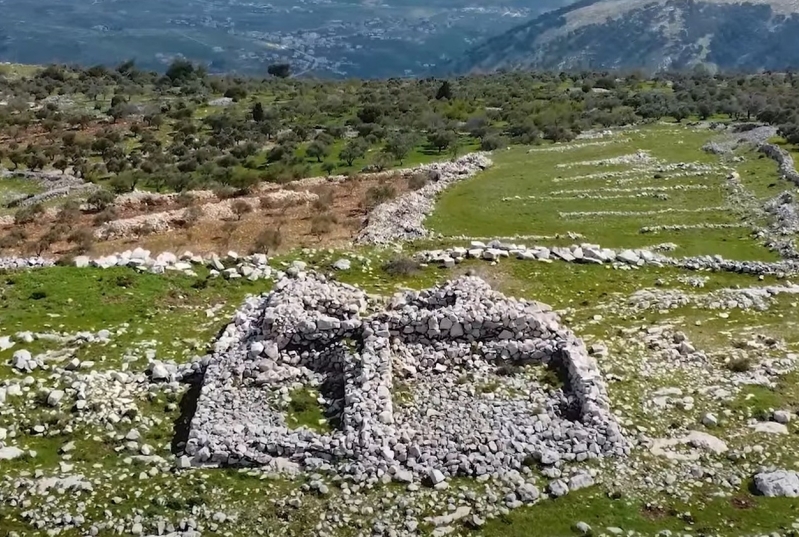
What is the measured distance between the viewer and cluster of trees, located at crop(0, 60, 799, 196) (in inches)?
2105

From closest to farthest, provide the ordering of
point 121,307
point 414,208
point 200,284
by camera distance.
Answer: point 121,307 < point 200,284 < point 414,208

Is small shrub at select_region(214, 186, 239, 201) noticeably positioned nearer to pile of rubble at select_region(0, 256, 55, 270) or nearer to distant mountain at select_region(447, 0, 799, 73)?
pile of rubble at select_region(0, 256, 55, 270)

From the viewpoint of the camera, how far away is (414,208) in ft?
117

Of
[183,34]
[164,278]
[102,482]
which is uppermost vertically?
[183,34]

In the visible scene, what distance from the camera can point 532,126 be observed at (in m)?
58.2

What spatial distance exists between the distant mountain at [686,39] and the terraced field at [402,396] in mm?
151513

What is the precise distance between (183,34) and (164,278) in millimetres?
190477

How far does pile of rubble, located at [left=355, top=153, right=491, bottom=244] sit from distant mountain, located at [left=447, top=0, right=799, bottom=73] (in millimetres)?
133452

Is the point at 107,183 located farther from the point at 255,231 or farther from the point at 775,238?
the point at 775,238

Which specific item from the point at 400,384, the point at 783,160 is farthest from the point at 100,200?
the point at 783,160

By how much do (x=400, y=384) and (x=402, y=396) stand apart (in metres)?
0.53

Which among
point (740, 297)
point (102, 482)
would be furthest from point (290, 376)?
point (740, 297)

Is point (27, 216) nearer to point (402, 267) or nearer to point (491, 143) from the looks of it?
point (402, 267)

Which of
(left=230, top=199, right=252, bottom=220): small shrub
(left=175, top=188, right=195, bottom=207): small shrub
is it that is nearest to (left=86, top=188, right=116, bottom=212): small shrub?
(left=175, top=188, right=195, bottom=207): small shrub
